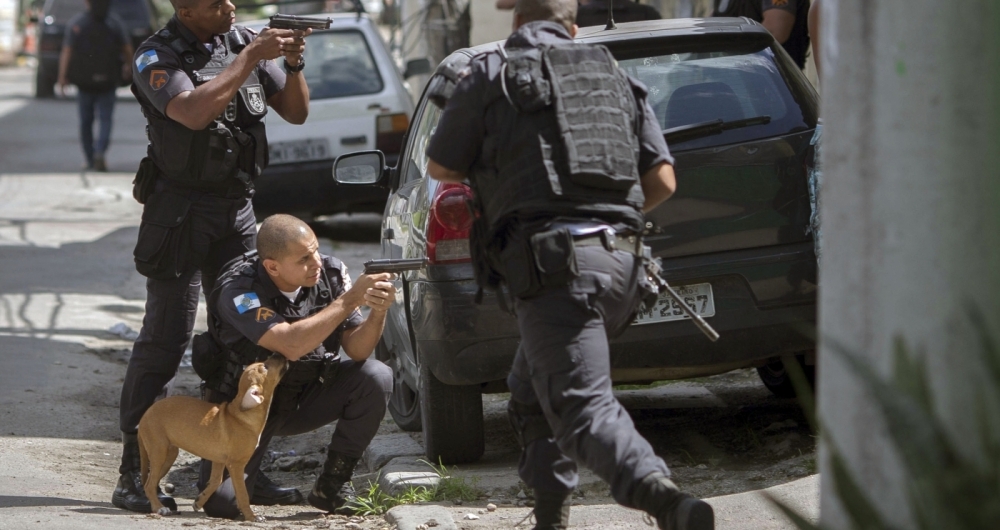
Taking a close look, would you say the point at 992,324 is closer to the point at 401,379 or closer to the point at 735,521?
the point at 735,521

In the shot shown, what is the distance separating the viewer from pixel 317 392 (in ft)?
14.2

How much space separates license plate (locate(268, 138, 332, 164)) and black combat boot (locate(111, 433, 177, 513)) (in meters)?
5.43

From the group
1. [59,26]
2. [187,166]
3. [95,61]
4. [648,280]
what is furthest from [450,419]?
[59,26]

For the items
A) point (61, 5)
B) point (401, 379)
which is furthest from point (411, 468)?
point (61, 5)

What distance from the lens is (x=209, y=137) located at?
429 centimetres

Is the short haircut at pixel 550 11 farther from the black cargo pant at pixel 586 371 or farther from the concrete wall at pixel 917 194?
the concrete wall at pixel 917 194

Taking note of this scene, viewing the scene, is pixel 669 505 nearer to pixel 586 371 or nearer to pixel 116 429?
pixel 586 371

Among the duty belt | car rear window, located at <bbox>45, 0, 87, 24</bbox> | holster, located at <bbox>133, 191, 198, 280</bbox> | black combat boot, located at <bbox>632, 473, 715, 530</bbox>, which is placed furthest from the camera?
car rear window, located at <bbox>45, 0, 87, 24</bbox>

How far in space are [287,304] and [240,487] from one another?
2.01 ft

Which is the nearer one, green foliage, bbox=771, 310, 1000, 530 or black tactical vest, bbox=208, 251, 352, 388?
green foliage, bbox=771, 310, 1000, 530

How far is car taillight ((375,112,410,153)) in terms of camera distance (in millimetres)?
9805

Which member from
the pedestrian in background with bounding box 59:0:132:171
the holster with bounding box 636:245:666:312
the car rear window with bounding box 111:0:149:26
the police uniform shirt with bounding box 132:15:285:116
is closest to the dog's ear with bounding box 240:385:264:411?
the police uniform shirt with bounding box 132:15:285:116

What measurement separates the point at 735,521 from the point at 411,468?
126cm

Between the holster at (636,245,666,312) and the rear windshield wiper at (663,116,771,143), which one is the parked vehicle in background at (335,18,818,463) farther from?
the holster at (636,245,666,312)
